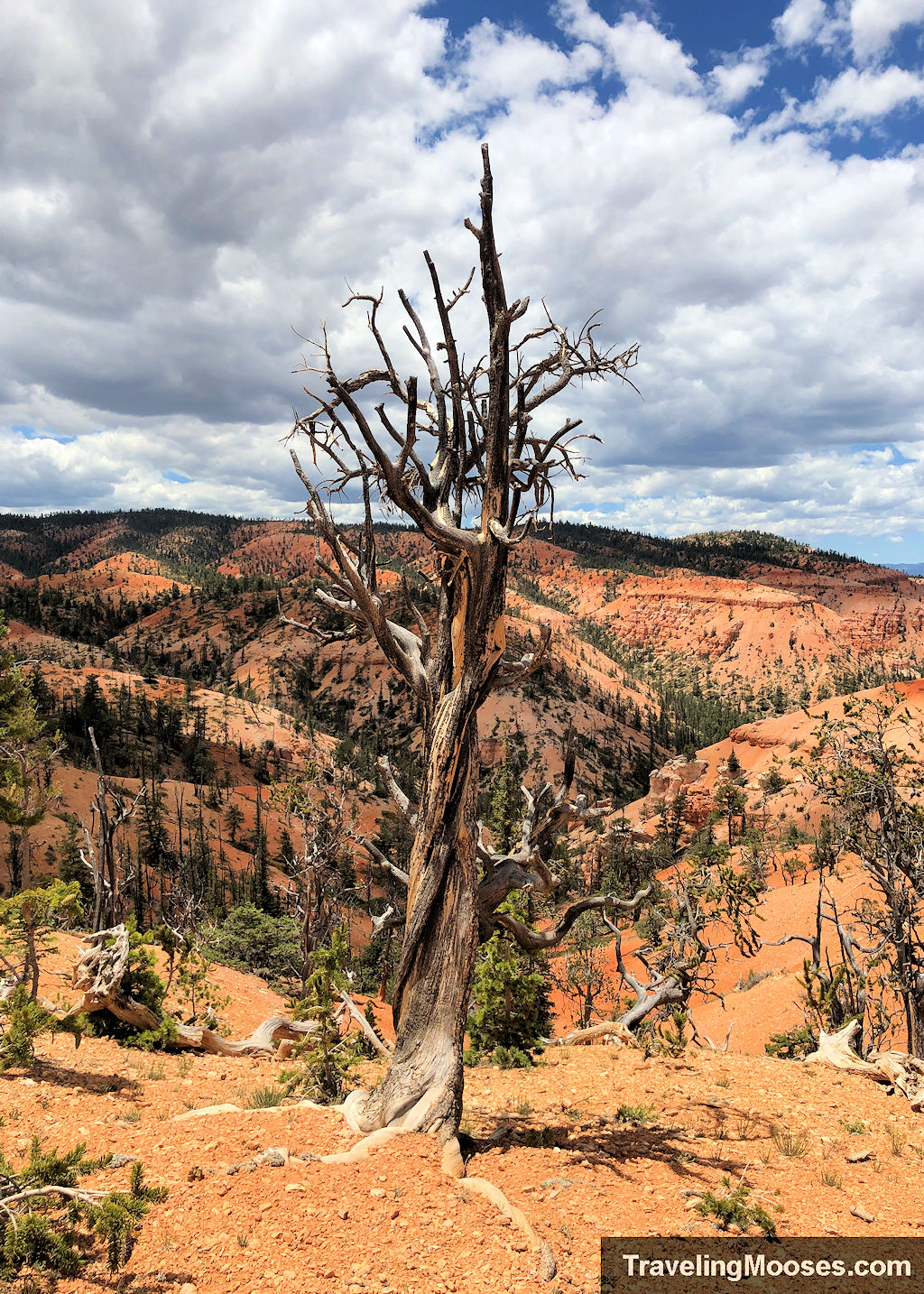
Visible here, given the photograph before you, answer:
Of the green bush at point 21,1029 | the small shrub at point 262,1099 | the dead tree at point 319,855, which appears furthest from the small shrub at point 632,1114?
the dead tree at point 319,855

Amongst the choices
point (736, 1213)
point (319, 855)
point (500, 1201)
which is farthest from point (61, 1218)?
point (319, 855)

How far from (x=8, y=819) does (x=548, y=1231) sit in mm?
7245

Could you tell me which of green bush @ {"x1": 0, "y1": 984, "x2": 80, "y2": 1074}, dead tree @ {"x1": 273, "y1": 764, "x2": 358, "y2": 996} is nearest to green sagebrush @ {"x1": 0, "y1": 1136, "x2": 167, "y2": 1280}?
green bush @ {"x1": 0, "y1": 984, "x2": 80, "y2": 1074}

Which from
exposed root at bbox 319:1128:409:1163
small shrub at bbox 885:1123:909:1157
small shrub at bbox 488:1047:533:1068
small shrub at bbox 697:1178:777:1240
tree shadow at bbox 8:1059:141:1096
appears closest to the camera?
small shrub at bbox 697:1178:777:1240

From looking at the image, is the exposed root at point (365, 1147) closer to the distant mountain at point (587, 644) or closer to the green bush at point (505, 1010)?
the green bush at point (505, 1010)

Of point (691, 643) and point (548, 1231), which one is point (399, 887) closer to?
point (548, 1231)

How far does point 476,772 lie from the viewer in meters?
6.29

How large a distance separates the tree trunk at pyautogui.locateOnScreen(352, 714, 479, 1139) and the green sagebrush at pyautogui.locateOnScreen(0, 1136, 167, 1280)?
2.02m

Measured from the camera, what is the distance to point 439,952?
5.89m

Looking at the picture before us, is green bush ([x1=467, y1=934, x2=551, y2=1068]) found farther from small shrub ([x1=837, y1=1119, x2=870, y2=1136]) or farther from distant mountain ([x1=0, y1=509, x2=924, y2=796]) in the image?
distant mountain ([x1=0, y1=509, x2=924, y2=796])

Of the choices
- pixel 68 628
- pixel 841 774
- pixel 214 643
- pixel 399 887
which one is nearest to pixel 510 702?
pixel 214 643

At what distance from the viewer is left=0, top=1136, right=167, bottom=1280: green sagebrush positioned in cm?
370

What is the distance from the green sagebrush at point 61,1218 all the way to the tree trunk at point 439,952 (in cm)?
202

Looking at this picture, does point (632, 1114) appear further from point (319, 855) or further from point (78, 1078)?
point (319, 855)
